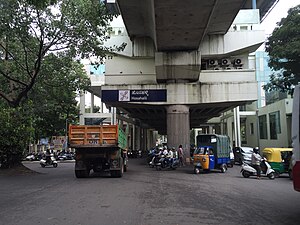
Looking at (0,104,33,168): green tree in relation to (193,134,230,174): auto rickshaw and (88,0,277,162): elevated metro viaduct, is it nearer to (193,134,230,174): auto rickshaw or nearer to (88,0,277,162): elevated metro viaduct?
(88,0,277,162): elevated metro viaduct

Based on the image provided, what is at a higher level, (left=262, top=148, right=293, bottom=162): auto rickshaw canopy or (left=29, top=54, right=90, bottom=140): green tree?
(left=29, top=54, right=90, bottom=140): green tree

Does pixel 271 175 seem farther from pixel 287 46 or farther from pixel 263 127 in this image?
pixel 263 127

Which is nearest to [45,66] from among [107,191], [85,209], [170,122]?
[170,122]

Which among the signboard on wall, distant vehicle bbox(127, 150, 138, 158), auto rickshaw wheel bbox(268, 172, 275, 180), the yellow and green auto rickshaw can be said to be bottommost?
distant vehicle bbox(127, 150, 138, 158)

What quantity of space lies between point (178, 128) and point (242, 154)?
5117mm

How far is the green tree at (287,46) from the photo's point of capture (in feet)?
72.9

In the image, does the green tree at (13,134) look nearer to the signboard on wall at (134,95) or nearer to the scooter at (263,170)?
the signboard on wall at (134,95)

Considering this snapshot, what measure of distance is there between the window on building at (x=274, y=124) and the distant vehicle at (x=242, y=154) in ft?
29.9

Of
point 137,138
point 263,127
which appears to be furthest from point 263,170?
point 137,138

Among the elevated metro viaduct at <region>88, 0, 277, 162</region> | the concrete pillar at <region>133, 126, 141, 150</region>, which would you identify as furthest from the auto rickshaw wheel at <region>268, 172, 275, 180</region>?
the concrete pillar at <region>133, 126, 141, 150</region>

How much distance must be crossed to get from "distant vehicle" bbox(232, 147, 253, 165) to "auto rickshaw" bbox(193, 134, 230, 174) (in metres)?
3.45

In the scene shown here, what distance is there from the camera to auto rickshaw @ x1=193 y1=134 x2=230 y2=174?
18109 millimetres

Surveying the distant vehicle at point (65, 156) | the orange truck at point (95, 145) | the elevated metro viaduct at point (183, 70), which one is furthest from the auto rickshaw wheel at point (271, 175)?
the distant vehicle at point (65, 156)

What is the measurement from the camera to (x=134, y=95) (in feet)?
85.3
